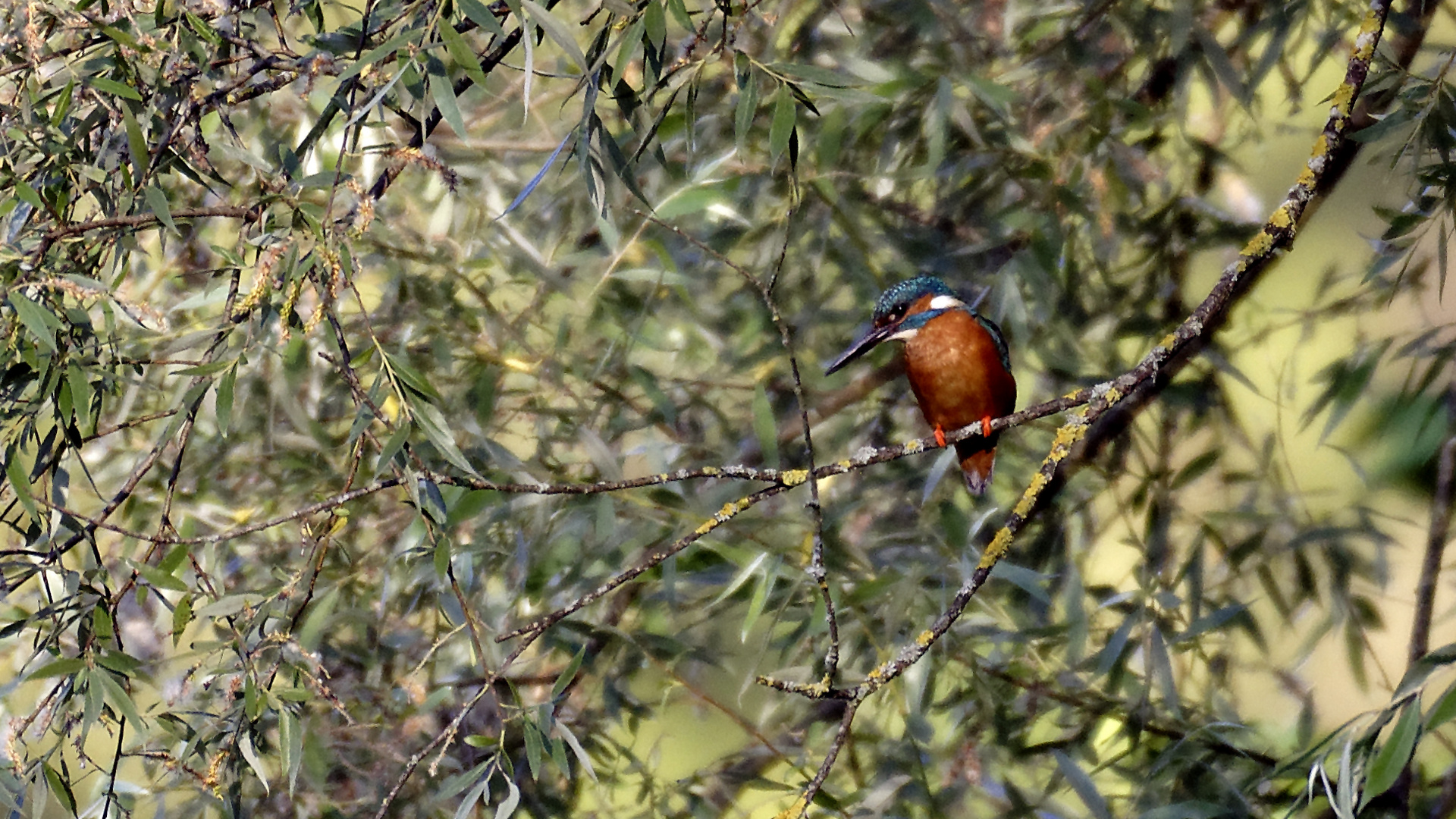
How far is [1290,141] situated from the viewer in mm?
2414

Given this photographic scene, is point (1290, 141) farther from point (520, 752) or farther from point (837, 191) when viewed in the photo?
→ point (520, 752)

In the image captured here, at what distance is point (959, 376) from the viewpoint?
1.92 metres

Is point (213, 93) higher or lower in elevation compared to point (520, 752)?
higher

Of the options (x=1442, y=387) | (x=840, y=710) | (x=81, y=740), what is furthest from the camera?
(x=840, y=710)

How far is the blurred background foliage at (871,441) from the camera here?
192 centimetres

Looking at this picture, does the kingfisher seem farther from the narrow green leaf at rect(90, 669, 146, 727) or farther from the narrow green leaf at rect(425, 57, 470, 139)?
the narrow green leaf at rect(90, 669, 146, 727)

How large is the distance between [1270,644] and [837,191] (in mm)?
1057

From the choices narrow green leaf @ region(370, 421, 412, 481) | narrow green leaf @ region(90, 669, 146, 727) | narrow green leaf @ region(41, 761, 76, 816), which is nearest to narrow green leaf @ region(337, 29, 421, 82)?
narrow green leaf @ region(370, 421, 412, 481)

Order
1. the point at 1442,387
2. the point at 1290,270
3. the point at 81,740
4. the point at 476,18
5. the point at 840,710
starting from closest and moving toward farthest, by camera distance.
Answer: the point at 476,18
the point at 81,740
the point at 1442,387
the point at 840,710
the point at 1290,270

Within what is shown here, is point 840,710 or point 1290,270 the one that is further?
point 1290,270

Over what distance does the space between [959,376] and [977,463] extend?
0.63 ft

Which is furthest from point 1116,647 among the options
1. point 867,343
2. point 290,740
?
point 290,740

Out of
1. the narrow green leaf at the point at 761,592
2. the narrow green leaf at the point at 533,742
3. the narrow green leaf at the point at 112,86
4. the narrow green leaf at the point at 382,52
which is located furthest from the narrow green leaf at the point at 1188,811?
the narrow green leaf at the point at 112,86

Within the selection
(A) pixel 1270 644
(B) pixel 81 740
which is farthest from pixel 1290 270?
(B) pixel 81 740
